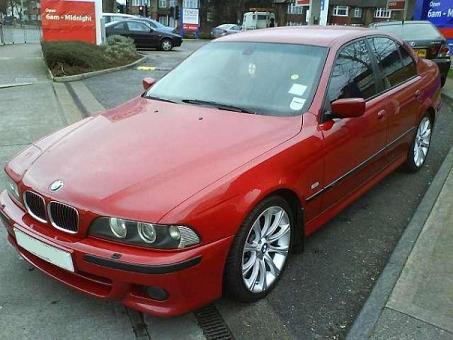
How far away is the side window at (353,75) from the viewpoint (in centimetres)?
374

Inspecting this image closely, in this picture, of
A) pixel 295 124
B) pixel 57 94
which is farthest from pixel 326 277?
pixel 57 94

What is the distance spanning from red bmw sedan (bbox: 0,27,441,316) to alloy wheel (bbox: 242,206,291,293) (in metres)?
0.01

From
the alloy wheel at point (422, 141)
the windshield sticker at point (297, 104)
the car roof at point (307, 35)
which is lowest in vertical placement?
the alloy wheel at point (422, 141)

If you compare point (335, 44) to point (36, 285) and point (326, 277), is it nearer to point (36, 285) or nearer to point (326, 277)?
point (326, 277)

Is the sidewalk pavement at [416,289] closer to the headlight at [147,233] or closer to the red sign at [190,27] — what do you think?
the headlight at [147,233]

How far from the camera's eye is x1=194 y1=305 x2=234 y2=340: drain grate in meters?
2.79

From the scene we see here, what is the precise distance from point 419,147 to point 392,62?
115cm

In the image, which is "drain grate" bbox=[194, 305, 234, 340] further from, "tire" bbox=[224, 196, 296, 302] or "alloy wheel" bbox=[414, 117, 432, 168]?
"alloy wheel" bbox=[414, 117, 432, 168]

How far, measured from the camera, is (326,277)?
3398 mm

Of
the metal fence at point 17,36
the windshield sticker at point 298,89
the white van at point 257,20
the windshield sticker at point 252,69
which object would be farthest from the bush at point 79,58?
the white van at point 257,20

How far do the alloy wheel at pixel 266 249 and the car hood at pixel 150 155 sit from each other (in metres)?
0.41

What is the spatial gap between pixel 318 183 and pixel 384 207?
142cm

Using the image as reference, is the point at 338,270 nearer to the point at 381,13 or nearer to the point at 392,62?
the point at 392,62

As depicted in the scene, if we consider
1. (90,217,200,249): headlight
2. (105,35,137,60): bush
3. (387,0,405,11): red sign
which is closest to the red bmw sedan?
(90,217,200,249): headlight
